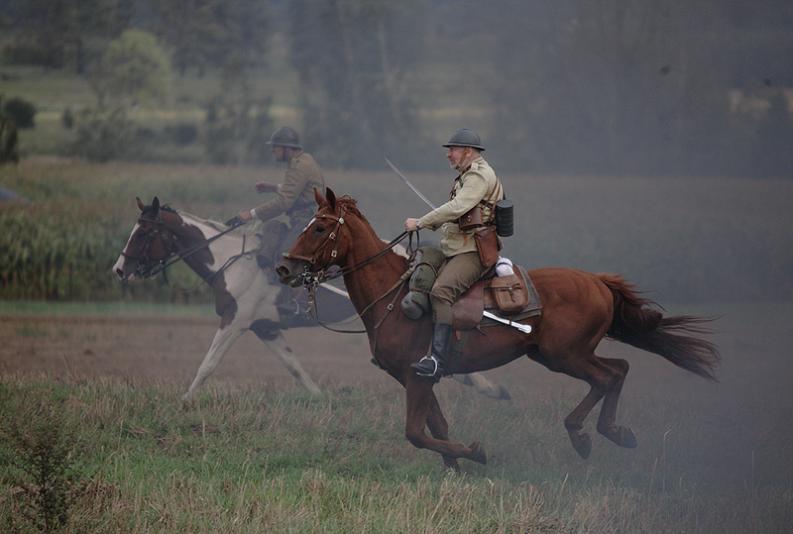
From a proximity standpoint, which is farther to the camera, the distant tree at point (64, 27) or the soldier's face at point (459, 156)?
the distant tree at point (64, 27)

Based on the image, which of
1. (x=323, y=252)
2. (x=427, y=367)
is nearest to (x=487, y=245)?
(x=427, y=367)

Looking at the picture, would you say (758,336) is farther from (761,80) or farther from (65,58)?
(65,58)

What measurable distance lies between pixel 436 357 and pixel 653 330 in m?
2.22

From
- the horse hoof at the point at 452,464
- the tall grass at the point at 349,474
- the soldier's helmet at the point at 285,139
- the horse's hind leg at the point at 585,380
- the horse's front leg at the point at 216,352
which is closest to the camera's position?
the tall grass at the point at 349,474

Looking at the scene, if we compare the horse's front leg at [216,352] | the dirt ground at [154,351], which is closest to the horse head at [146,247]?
the horse's front leg at [216,352]

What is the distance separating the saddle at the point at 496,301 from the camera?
30.6ft

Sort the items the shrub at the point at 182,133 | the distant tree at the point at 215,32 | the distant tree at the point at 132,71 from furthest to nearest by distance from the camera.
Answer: the distant tree at the point at 215,32 < the shrub at the point at 182,133 < the distant tree at the point at 132,71

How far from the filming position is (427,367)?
9164 millimetres

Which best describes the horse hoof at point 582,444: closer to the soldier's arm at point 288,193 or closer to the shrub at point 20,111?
the soldier's arm at point 288,193

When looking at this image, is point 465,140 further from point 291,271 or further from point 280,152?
point 280,152

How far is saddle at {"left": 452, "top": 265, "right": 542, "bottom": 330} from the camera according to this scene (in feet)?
30.6

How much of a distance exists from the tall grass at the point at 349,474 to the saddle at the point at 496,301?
124 centimetres

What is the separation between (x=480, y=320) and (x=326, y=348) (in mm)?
10834

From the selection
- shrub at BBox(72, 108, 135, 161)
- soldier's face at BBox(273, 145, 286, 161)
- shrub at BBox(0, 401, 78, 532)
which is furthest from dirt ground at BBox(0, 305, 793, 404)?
shrub at BBox(72, 108, 135, 161)
